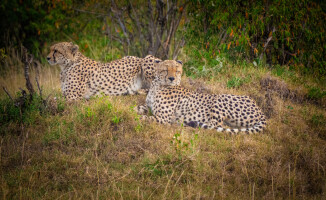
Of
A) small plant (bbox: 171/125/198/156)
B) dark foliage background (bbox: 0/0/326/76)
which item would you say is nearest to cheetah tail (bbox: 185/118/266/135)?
small plant (bbox: 171/125/198/156)

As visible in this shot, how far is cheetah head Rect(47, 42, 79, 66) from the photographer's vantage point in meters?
5.77

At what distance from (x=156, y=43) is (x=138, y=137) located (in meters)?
3.63

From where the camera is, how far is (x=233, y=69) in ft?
22.1

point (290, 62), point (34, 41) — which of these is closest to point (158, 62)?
point (290, 62)

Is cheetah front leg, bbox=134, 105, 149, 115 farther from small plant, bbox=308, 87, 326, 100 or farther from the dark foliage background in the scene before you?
small plant, bbox=308, 87, 326, 100

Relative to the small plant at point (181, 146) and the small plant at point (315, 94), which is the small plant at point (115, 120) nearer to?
the small plant at point (181, 146)

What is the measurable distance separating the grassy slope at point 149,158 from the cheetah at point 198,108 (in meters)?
Answer: 0.22

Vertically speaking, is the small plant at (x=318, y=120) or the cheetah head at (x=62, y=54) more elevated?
Answer: the cheetah head at (x=62, y=54)

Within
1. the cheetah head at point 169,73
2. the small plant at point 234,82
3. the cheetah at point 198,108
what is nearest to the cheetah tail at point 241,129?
the cheetah at point 198,108

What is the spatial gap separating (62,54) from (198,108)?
267cm

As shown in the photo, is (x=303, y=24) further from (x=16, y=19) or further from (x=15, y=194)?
(x=16, y=19)

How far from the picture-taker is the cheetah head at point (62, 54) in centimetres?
577

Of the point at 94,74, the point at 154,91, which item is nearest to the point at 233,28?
the point at 154,91

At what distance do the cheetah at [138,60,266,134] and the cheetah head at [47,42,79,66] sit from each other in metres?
1.76
